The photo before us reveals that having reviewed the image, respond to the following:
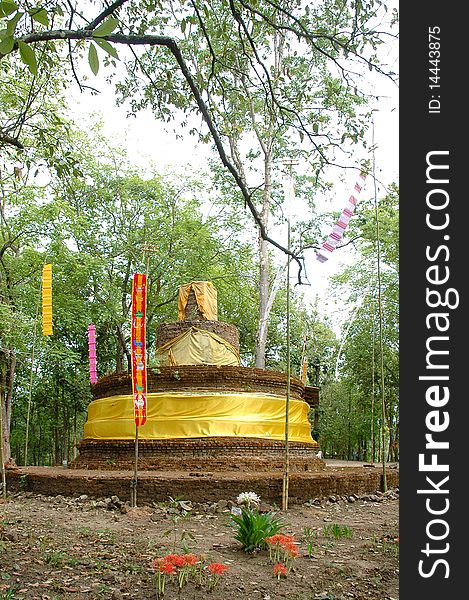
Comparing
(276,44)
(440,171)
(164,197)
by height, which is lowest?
(440,171)

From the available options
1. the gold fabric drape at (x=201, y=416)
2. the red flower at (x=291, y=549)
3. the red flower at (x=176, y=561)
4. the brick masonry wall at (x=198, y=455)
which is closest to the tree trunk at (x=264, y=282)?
the gold fabric drape at (x=201, y=416)

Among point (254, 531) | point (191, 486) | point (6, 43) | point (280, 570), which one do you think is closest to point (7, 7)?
point (6, 43)

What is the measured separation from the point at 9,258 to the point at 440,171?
53.7ft

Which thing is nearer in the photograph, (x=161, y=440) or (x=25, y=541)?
(x=25, y=541)

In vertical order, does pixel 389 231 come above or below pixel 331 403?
above

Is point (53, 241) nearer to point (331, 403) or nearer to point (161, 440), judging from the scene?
point (161, 440)

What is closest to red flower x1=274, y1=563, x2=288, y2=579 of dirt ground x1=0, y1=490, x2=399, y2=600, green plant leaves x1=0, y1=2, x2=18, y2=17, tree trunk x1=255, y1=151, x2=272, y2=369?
dirt ground x1=0, y1=490, x2=399, y2=600

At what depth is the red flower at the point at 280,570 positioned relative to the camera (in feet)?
16.2

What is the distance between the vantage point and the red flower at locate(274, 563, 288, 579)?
495 cm

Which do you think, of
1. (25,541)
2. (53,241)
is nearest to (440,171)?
(25,541)

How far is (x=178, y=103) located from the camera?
19.0 feet

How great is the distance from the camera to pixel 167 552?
5.76 metres

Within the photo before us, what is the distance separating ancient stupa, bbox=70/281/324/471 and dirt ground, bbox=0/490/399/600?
2561 mm

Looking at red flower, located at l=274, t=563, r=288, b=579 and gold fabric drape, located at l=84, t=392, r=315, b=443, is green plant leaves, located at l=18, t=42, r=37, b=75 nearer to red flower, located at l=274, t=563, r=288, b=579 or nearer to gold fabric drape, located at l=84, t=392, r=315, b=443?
red flower, located at l=274, t=563, r=288, b=579
